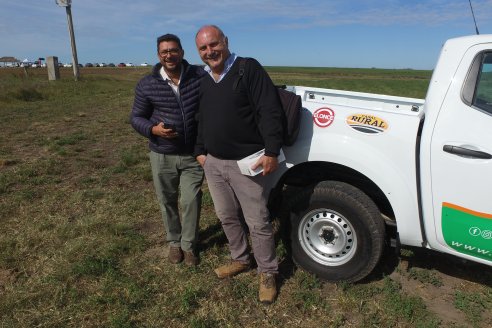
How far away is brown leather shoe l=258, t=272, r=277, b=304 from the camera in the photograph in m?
3.08

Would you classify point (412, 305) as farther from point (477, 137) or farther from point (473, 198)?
Result: point (477, 137)

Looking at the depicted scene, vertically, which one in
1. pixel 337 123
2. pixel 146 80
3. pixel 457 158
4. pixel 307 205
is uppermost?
pixel 146 80

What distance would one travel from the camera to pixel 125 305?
304 centimetres

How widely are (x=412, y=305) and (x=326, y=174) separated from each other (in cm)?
118

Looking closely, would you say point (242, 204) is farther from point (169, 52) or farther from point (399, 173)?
point (169, 52)

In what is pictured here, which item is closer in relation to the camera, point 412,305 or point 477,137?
point 477,137

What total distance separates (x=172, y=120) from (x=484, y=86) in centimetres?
224

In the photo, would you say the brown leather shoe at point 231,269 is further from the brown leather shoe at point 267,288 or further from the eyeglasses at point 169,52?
the eyeglasses at point 169,52

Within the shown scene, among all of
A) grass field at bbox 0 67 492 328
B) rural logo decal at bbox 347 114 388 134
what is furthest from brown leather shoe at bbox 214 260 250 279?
rural logo decal at bbox 347 114 388 134

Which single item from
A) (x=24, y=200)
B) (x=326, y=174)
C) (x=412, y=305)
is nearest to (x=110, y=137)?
(x=24, y=200)

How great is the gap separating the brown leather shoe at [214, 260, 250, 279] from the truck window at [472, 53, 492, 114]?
2.13 meters

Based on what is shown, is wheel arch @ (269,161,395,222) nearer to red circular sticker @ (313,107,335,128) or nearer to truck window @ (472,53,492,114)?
red circular sticker @ (313,107,335,128)

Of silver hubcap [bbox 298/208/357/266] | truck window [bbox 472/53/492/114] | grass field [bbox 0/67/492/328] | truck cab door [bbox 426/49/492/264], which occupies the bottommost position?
grass field [bbox 0/67/492/328]

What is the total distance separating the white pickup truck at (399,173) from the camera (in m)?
2.54
